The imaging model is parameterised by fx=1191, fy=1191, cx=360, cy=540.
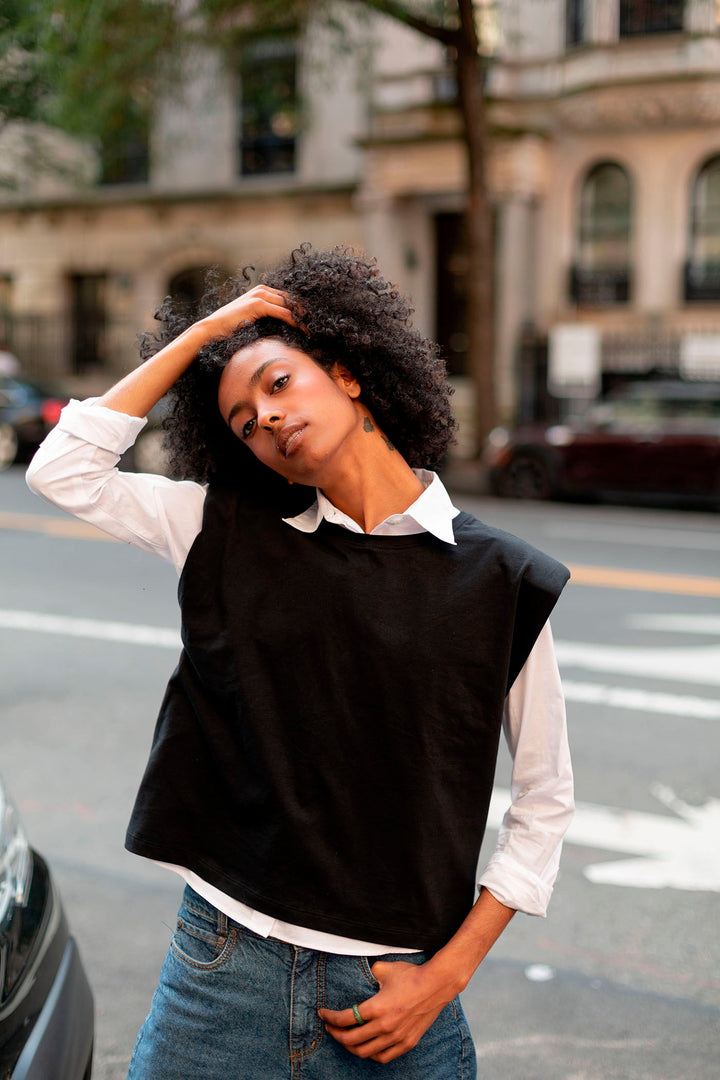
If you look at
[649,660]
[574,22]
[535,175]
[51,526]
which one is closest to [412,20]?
[535,175]

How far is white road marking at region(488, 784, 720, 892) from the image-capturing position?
4246 millimetres

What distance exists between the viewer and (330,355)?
1885mm

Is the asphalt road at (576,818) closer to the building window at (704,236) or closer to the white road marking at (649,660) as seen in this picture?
the white road marking at (649,660)

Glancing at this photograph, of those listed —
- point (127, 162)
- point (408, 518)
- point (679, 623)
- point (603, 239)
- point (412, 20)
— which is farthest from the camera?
point (127, 162)

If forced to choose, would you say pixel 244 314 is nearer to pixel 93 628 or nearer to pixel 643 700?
pixel 643 700

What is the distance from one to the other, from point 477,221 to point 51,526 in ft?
23.9

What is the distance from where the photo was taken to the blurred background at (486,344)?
12.6 ft

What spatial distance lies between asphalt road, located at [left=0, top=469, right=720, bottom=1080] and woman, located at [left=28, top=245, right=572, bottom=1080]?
1.59 m

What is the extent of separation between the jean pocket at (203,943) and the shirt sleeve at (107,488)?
1.77ft

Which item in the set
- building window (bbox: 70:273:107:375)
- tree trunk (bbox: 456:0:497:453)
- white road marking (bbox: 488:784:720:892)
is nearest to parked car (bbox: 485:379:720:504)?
tree trunk (bbox: 456:0:497:453)

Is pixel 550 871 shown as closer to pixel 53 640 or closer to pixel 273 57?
pixel 53 640

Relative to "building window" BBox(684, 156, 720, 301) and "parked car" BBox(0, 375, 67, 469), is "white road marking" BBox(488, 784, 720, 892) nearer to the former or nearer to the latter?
"parked car" BBox(0, 375, 67, 469)

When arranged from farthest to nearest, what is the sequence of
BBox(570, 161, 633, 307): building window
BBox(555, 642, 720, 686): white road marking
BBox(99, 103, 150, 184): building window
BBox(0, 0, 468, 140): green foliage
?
BBox(99, 103, 150, 184): building window
BBox(570, 161, 633, 307): building window
BBox(0, 0, 468, 140): green foliage
BBox(555, 642, 720, 686): white road marking

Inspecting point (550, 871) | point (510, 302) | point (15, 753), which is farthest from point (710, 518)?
point (550, 871)
